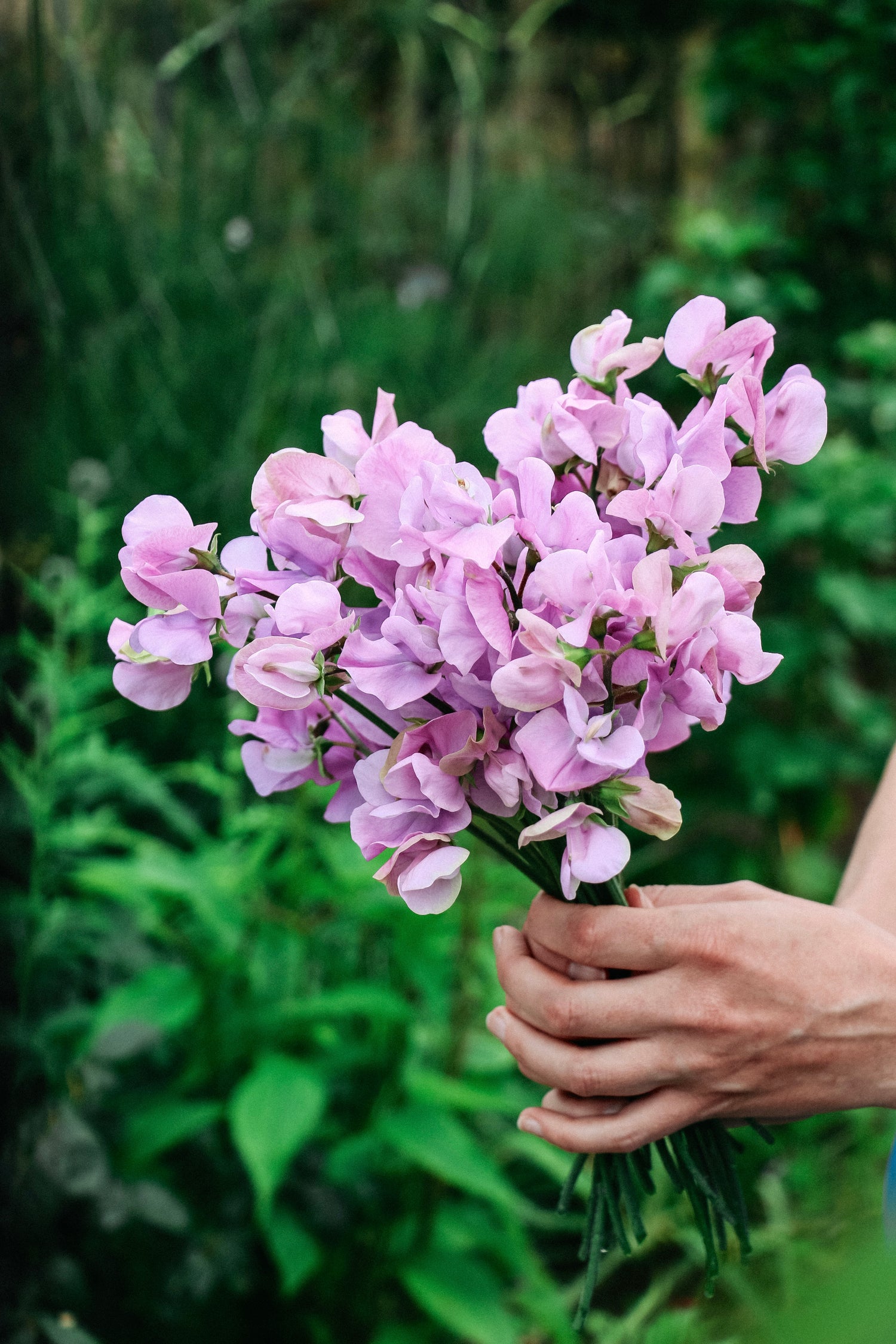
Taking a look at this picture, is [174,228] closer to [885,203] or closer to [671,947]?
[885,203]

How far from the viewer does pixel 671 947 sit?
525 millimetres

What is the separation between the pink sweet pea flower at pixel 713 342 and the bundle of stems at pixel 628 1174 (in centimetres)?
26

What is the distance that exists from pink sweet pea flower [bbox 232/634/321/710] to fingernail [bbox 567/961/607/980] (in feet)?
0.78

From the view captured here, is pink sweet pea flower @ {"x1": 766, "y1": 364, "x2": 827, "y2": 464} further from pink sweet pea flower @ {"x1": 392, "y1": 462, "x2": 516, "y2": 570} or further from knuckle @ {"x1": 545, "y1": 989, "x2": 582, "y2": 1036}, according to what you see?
knuckle @ {"x1": 545, "y1": 989, "x2": 582, "y2": 1036}

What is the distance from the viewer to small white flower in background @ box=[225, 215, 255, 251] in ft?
5.57

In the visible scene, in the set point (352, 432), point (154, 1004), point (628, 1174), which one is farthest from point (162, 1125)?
point (352, 432)

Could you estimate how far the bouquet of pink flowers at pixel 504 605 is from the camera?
43 centimetres

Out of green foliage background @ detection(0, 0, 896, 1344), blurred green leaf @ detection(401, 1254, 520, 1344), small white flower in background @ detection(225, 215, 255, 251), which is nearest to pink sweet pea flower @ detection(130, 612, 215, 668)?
green foliage background @ detection(0, 0, 896, 1344)

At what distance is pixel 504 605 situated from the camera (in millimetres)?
438

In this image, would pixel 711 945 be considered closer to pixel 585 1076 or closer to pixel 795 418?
pixel 585 1076

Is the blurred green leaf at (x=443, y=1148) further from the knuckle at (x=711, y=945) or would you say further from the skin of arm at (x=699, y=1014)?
the knuckle at (x=711, y=945)

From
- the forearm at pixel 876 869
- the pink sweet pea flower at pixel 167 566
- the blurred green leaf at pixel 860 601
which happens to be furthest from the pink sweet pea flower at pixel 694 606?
the blurred green leaf at pixel 860 601

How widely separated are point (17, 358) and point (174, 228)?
67cm

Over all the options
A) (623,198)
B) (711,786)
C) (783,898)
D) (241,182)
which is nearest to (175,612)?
(783,898)
